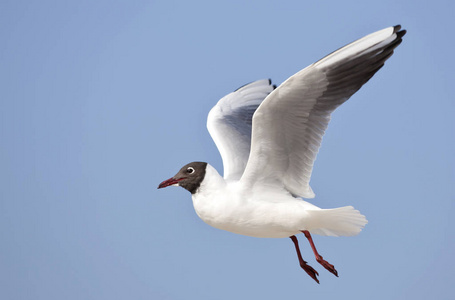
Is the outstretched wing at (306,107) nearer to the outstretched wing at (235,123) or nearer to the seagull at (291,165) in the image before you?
the seagull at (291,165)

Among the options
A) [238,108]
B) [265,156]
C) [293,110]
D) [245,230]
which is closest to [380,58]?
[293,110]

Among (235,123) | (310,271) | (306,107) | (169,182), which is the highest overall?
(235,123)

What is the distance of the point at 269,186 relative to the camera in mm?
5801

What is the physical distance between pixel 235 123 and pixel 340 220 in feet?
6.55

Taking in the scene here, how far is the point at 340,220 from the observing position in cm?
562

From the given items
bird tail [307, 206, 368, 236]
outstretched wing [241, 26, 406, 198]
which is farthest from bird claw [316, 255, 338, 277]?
outstretched wing [241, 26, 406, 198]

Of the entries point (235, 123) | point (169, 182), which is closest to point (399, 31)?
point (169, 182)

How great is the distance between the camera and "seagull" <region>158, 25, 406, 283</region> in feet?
17.1

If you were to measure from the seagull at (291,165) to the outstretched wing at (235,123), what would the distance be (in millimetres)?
836

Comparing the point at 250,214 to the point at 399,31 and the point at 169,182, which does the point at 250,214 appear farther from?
the point at 399,31

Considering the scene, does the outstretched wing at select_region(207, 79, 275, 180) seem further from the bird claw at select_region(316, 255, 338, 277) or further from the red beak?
the bird claw at select_region(316, 255, 338, 277)

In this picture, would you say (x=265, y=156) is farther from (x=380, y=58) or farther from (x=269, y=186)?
(x=380, y=58)

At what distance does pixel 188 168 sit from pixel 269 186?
2.14ft

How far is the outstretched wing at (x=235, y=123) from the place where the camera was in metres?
6.72
